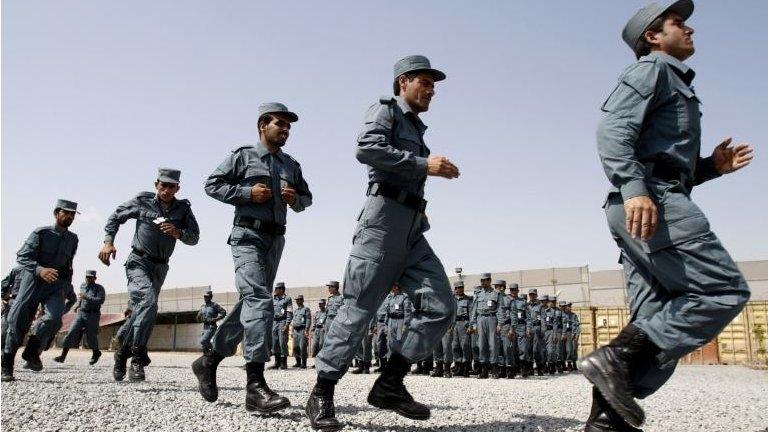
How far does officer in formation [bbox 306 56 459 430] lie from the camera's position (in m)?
3.20

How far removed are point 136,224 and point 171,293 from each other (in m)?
33.9

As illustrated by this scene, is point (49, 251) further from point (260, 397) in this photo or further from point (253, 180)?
point (260, 397)

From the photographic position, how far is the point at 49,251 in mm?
7102

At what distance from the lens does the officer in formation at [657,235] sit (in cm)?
232

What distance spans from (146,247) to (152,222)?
0.96 feet

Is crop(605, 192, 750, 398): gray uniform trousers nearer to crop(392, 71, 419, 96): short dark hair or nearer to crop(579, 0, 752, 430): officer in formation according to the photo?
crop(579, 0, 752, 430): officer in formation

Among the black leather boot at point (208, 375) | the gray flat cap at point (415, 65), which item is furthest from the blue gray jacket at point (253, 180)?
the gray flat cap at point (415, 65)

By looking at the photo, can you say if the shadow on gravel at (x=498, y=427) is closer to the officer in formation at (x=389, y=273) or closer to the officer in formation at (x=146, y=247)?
the officer in formation at (x=389, y=273)

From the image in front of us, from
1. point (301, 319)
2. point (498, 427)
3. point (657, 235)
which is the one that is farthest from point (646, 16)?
point (301, 319)

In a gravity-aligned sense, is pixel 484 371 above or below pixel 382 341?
below

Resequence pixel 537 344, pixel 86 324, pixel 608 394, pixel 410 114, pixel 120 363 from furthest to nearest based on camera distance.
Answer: pixel 537 344 < pixel 86 324 < pixel 120 363 < pixel 410 114 < pixel 608 394

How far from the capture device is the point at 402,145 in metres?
3.48

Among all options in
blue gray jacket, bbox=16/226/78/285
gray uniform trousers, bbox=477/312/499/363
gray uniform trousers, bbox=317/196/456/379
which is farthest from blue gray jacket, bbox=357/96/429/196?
gray uniform trousers, bbox=477/312/499/363

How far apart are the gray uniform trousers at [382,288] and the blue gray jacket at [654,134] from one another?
3.72ft
